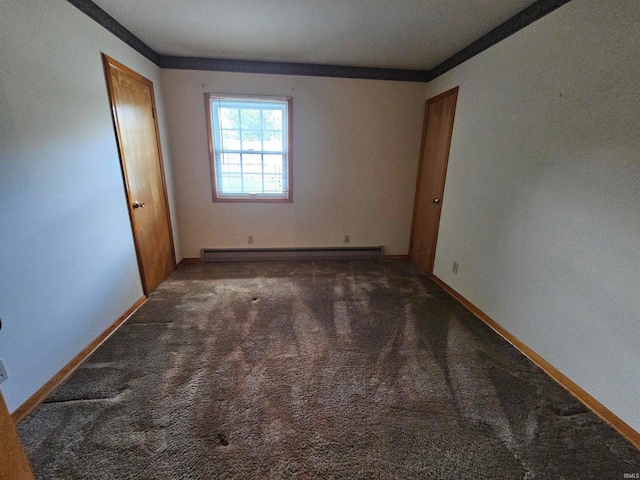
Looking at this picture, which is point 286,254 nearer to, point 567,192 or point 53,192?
point 53,192

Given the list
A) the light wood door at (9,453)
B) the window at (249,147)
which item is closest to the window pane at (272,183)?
the window at (249,147)

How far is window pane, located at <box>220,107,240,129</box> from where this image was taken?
10.5 feet

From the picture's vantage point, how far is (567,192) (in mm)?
1672

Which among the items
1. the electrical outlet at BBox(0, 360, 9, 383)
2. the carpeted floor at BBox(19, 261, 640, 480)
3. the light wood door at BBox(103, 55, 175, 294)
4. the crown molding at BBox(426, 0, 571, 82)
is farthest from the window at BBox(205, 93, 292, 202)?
the electrical outlet at BBox(0, 360, 9, 383)

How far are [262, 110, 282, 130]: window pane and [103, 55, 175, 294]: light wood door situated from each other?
1.18 m

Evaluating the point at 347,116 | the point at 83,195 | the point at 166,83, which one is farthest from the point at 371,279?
the point at 166,83

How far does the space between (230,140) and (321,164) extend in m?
1.16

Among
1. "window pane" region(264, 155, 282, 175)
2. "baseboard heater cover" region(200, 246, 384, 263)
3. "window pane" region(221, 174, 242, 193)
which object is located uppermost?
"window pane" region(264, 155, 282, 175)

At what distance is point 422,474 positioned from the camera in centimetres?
120

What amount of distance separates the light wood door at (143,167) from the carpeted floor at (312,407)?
664 millimetres

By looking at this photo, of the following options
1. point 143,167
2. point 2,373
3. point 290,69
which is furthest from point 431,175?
point 2,373

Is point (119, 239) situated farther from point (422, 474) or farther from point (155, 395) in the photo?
point (422, 474)

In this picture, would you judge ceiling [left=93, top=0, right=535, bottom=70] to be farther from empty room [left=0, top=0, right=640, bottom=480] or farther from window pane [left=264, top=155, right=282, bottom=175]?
window pane [left=264, top=155, right=282, bottom=175]

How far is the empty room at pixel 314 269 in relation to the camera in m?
1.34
